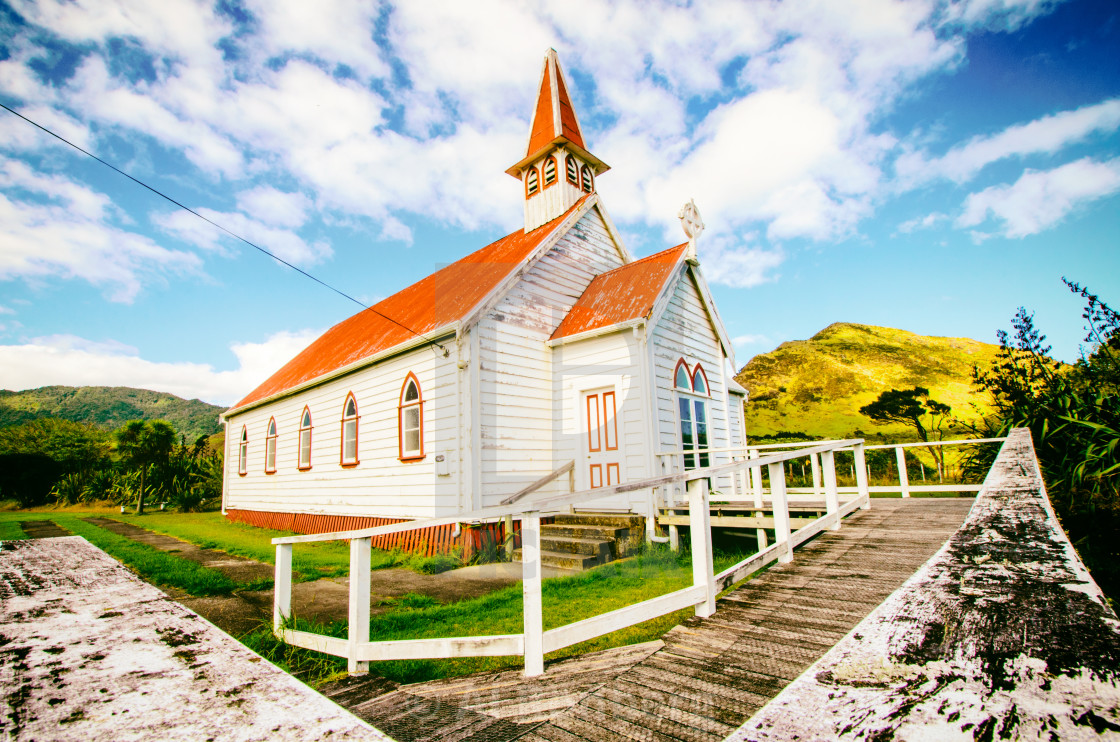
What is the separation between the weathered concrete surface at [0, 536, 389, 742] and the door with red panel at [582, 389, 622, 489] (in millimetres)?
7889

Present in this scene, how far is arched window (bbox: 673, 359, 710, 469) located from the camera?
11312 mm

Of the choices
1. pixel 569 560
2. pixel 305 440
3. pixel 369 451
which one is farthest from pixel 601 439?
pixel 305 440

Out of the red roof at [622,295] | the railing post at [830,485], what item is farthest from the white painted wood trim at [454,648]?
the red roof at [622,295]

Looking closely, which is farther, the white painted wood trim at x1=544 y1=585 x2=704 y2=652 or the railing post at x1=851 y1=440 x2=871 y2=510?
the railing post at x1=851 y1=440 x2=871 y2=510

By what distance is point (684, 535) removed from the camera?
33.3 feet

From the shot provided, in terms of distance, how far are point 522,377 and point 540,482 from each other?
2.47 m

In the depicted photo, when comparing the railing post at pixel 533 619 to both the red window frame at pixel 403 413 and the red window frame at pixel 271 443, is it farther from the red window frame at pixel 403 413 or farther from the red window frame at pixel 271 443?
the red window frame at pixel 271 443

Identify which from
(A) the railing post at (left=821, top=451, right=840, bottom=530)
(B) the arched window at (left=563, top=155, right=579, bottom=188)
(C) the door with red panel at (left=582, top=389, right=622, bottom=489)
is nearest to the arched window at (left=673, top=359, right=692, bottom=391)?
(C) the door with red panel at (left=582, top=389, right=622, bottom=489)

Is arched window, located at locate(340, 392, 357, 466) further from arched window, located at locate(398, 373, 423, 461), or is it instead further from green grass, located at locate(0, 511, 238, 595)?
green grass, located at locate(0, 511, 238, 595)

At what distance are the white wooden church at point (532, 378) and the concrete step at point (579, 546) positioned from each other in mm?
1171

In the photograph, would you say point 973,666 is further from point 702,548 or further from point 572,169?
point 572,169

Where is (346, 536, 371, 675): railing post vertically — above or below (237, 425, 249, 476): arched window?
below

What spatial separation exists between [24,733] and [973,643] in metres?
2.87

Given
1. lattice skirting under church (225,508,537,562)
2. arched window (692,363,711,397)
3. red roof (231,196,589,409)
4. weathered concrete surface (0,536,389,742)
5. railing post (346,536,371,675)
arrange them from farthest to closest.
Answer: arched window (692,363,711,397) → red roof (231,196,589,409) → lattice skirting under church (225,508,537,562) → railing post (346,536,371,675) → weathered concrete surface (0,536,389,742)
